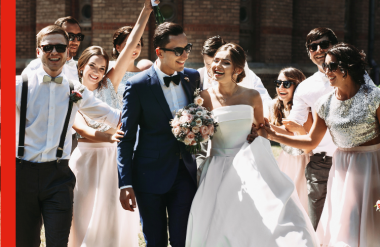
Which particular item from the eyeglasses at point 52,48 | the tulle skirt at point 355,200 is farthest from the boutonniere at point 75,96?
the tulle skirt at point 355,200

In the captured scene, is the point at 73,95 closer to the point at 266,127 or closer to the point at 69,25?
the point at 266,127

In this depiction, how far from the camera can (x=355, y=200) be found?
410 cm

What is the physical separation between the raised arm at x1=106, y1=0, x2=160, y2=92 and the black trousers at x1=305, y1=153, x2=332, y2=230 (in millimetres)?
2506

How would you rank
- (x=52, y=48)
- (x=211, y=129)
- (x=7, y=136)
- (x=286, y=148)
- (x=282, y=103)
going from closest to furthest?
(x=7, y=136), (x=52, y=48), (x=211, y=129), (x=286, y=148), (x=282, y=103)

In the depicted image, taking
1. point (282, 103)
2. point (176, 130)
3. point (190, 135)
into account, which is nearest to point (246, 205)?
point (190, 135)

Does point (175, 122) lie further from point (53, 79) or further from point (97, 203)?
point (97, 203)

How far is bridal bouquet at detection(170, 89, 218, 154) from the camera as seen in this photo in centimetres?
358

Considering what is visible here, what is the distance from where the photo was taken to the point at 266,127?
173 inches

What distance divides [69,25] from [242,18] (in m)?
9.43

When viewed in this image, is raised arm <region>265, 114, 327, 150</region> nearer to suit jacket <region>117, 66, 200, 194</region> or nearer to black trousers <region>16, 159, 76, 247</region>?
suit jacket <region>117, 66, 200, 194</region>

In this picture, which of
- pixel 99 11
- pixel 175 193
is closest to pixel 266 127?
pixel 175 193

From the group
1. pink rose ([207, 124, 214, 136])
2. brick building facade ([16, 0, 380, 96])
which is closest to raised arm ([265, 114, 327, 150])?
pink rose ([207, 124, 214, 136])

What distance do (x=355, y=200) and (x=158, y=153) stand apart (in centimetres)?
191

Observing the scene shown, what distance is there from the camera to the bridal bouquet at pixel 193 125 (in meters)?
3.58
